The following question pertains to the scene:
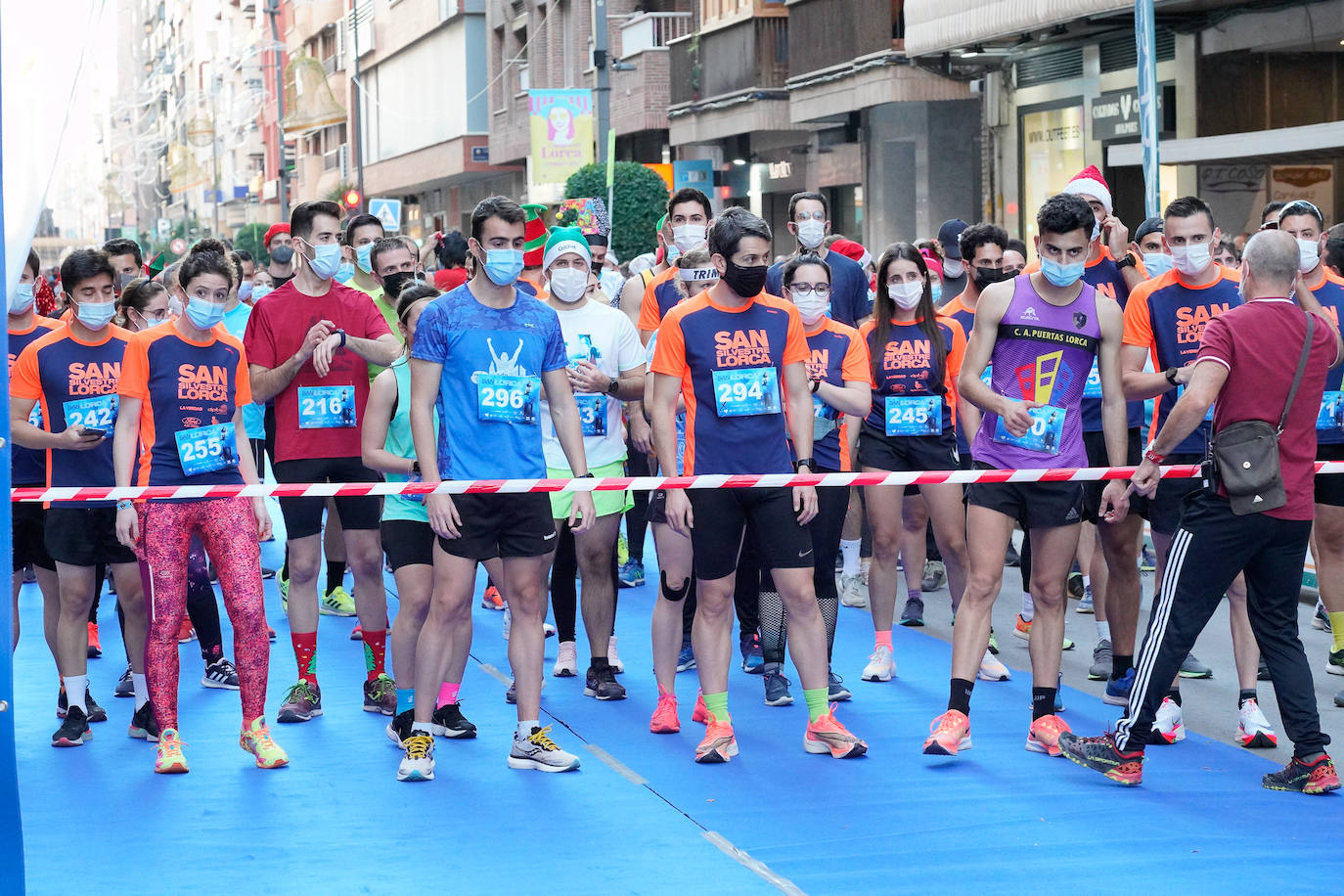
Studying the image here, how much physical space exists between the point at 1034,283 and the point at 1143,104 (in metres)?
A: 6.82

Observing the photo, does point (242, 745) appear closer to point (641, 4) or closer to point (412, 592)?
point (412, 592)

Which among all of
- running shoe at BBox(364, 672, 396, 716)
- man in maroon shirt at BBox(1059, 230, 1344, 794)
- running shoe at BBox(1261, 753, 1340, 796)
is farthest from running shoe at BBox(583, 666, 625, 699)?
running shoe at BBox(1261, 753, 1340, 796)

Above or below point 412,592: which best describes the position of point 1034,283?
above

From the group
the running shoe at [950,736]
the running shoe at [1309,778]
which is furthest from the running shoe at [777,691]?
the running shoe at [1309,778]

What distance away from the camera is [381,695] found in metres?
7.57

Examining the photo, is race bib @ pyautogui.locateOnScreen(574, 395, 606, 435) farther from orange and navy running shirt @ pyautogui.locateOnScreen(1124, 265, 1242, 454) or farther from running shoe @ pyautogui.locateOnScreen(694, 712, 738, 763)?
orange and navy running shirt @ pyautogui.locateOnScreen(1124, 265, 1242, 454)

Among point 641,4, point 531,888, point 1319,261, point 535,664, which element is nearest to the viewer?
point 531,888

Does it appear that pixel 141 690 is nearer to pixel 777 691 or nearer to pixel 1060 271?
pixel 777 691

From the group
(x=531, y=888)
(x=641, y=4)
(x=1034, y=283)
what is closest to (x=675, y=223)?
(x=1034, y=283)

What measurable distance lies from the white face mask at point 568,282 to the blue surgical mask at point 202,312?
160cm

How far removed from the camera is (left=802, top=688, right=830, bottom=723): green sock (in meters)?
6.67

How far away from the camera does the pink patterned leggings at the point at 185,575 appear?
6449 mm

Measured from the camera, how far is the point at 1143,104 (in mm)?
12828

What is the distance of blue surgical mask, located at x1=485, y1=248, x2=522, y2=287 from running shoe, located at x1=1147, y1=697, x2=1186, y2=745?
10.1ft
